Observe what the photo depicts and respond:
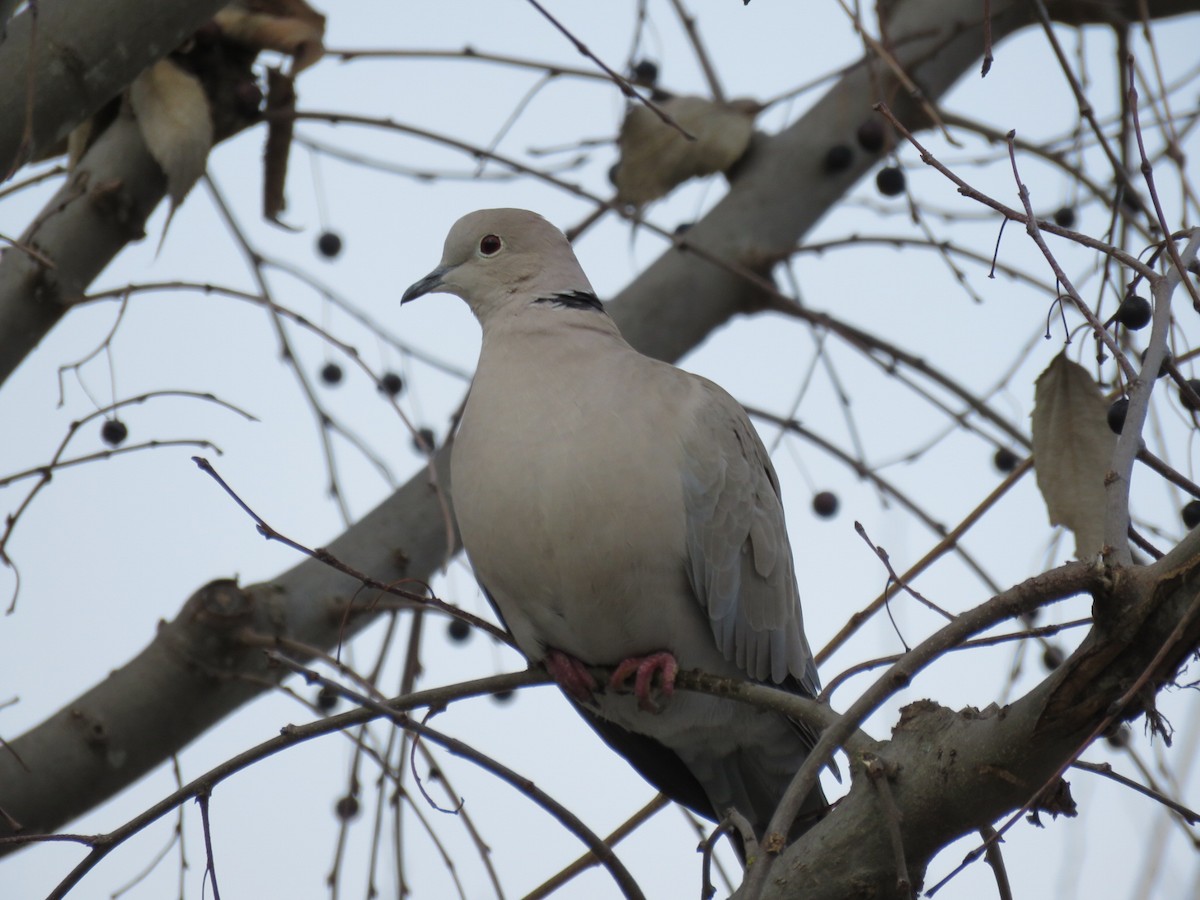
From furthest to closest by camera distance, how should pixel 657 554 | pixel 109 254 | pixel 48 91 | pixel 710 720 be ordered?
pixel 109 254
pixel 710 720
pixel 657 554
pixel 48 91

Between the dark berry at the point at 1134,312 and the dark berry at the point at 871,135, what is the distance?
192 cm

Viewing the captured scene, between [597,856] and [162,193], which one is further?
[162,193]

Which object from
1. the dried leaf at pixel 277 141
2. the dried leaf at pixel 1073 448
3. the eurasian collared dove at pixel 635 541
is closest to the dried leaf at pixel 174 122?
the dried leaf at pixel 277 141

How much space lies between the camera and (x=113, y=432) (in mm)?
3678

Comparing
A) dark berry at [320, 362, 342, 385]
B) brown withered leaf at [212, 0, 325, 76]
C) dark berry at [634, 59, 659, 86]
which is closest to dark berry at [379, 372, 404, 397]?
dark berry at [320, 362, 342, 385]

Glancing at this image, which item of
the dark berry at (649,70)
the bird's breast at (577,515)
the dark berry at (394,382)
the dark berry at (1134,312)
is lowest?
the bird's breast at (577,515)

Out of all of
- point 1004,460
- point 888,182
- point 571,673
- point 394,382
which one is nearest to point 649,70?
point 888,182

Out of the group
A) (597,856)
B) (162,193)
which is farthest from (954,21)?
(597,856)

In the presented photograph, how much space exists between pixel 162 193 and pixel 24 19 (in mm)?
741

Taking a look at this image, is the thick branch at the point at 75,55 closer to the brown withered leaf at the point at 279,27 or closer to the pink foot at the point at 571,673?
the brown withered leaf at the point at 279,27

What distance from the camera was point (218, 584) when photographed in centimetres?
342

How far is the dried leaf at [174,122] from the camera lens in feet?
11.3

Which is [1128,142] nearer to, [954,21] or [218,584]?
[954,21]

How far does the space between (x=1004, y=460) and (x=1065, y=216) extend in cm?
80
